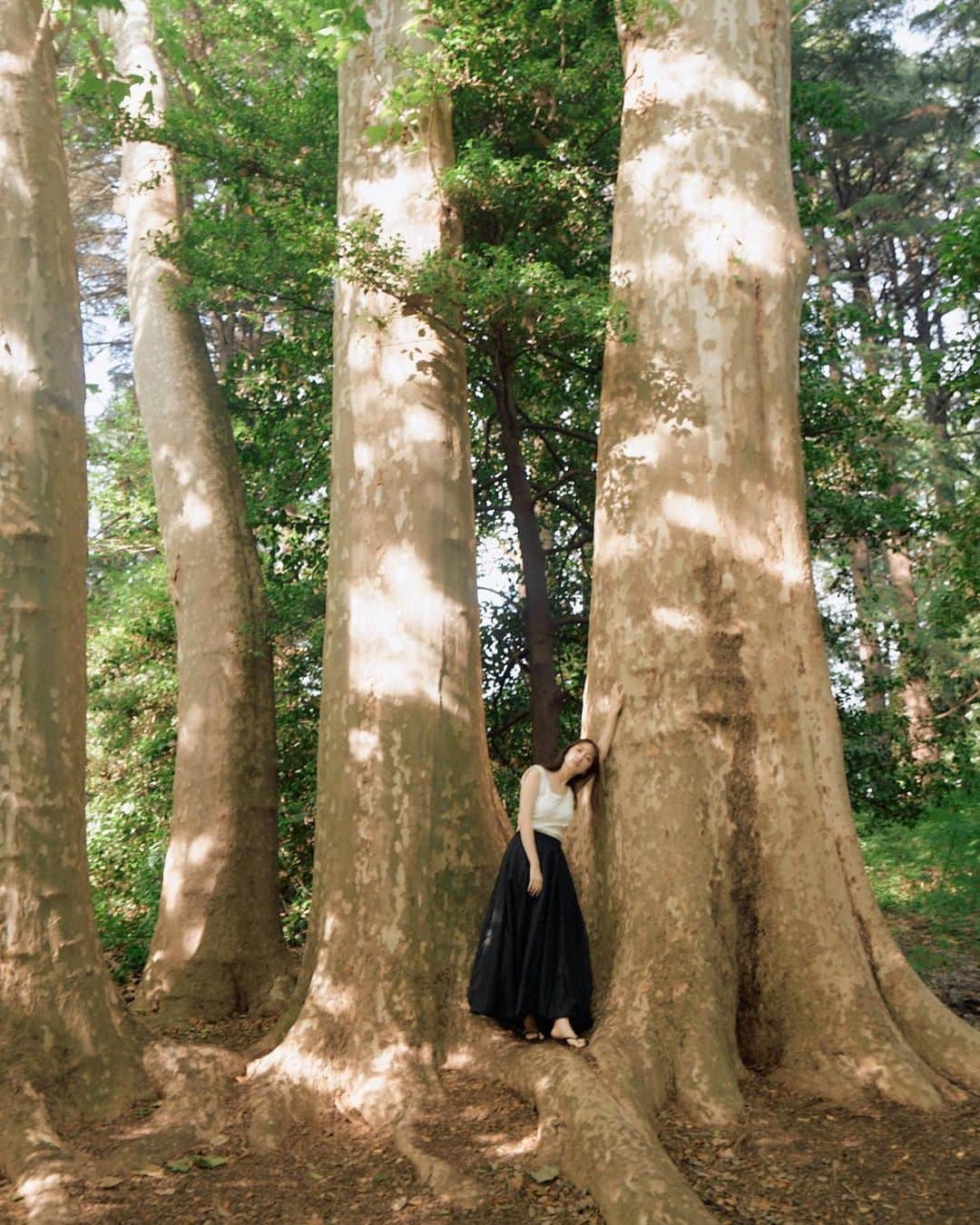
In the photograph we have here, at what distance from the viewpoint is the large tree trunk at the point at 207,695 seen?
898cm

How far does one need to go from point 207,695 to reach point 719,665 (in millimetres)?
4743

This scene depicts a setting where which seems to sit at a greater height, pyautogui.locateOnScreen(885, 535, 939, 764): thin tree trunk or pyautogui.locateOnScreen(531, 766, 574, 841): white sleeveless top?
pyautogui.locateOnScreen(885, 535, 939, 764): thin tree trunk

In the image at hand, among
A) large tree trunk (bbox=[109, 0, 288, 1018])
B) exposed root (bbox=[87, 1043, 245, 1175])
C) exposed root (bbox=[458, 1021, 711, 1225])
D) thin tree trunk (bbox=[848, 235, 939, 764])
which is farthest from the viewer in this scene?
thin tree trunk (bbox=[848, 235, 939, 764])

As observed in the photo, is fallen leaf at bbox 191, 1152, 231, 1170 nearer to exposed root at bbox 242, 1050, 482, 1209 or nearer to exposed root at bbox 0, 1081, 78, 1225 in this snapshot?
exposed root at bbox 242, 1050, 482, 1209

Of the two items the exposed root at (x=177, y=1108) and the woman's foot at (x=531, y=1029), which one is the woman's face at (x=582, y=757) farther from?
the exposed root at (x=177, y=1108)

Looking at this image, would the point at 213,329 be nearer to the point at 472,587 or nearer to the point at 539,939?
the point at 472,587

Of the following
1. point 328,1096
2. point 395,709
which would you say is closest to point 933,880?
point 395,709

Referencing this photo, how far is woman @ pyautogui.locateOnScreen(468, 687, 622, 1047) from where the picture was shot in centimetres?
620

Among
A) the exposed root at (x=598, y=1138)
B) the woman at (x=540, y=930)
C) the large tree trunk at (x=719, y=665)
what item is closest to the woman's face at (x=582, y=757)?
the woman at (x=540, y=930)

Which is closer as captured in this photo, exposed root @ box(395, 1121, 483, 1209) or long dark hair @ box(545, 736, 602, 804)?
exposed root @ box(395, 1121, 483, 1209)

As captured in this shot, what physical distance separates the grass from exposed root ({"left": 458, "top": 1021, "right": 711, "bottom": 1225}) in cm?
546

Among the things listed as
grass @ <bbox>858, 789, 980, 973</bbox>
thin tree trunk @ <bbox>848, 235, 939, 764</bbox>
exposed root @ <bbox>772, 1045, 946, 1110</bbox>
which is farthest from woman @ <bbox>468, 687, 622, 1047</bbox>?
thin tree trunk @ <bbox>848, 235, 939, 764</bbox>

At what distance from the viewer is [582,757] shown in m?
6.69

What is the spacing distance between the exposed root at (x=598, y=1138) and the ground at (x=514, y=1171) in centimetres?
11
